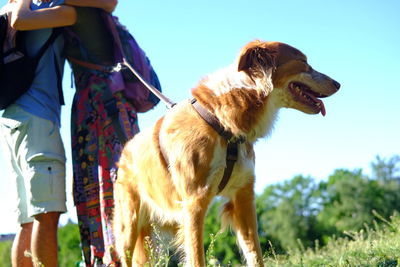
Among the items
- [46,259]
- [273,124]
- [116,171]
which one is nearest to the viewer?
[273,124]

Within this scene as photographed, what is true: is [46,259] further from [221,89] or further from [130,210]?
[221,89]

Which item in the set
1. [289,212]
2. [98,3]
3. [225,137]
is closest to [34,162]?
[98,3]

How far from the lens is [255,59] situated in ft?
12.9

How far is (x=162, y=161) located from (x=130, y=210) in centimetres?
72

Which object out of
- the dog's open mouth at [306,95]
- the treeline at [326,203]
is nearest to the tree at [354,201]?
the treeline at [326,203]

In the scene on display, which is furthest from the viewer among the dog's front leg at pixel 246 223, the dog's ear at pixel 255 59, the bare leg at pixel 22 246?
the bare leg at pixel 22 246

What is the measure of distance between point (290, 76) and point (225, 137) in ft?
2.41

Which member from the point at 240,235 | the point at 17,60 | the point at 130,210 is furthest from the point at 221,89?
the point at 17,60

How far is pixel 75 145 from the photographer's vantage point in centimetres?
490

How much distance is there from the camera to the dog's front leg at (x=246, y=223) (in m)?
4.04

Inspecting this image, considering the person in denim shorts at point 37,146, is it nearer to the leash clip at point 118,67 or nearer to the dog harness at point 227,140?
the leash clip at point 118,67

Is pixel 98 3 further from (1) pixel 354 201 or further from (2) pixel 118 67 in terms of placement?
(1) pixel 354 201

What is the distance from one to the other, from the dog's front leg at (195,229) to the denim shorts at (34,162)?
1.40m

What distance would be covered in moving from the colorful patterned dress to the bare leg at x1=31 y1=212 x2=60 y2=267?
1.22 ft
